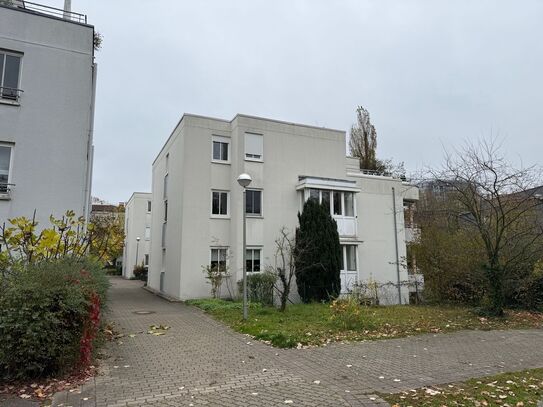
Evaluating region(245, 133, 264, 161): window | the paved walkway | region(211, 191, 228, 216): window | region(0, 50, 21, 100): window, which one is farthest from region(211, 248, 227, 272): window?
region(0, 50, 21, 100): window

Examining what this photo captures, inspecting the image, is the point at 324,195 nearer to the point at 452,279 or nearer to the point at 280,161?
the point at 280,161

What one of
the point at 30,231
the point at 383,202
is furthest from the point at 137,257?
the point at 30,231

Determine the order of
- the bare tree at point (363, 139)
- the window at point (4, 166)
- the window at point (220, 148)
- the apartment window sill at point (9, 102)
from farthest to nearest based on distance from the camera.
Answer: the bare tree at point (363, 139)
the window at point (220, 148)
the apartment window sill at point (9, 102)
the window at point (4, 166)

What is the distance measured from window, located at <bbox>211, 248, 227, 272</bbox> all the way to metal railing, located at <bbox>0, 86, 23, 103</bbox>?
10820 mm

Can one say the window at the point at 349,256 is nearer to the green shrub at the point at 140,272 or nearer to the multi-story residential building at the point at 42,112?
the multi-story residential building at the point at 42,112

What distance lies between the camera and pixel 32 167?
12.4 m

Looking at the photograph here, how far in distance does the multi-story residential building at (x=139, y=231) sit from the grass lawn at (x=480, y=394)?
39.1 m

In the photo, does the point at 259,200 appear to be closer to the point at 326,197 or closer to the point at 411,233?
the point at 326,197

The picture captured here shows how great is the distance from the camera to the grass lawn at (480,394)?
550 cm

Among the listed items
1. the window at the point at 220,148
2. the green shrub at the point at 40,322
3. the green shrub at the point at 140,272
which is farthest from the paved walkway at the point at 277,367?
the green shrub at the point at 140,272

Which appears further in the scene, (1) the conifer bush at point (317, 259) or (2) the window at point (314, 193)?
(2) the window at point (314, 193)

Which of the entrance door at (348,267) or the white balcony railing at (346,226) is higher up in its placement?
the white balcony railing at (346,226)

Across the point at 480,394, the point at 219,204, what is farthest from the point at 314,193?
the point at 480,394

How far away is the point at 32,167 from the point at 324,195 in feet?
45.1
